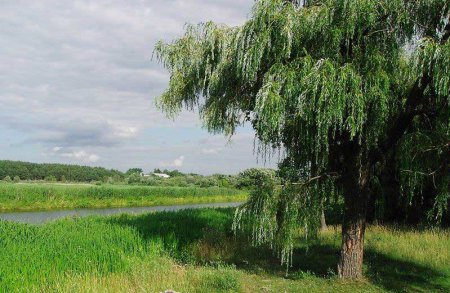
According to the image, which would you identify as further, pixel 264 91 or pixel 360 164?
pixel 360 164

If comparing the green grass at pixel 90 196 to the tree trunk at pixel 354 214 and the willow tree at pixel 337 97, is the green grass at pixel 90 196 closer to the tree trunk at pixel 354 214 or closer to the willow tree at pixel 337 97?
the willow tree at pixel 337 97

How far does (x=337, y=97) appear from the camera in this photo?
7.50m

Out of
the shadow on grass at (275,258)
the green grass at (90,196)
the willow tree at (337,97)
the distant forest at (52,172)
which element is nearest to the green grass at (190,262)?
the shadow on grass at (275,258)

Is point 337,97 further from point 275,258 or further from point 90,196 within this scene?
point 90,196

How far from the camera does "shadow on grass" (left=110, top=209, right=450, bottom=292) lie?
31.3 ft

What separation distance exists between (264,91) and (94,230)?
752 centimetres

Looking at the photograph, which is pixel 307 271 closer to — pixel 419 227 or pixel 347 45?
pixel 347 45

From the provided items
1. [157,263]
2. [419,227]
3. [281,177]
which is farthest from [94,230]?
[419,227]

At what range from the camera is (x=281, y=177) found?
9.52 m

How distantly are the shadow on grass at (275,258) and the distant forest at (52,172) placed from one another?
6788 centimetres

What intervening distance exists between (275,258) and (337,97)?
18.5 feet

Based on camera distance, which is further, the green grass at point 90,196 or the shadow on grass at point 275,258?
the green grass at point 90,196

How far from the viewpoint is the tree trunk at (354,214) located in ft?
30.2

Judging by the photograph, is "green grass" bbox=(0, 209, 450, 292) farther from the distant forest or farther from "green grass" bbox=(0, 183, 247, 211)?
the distant forest
